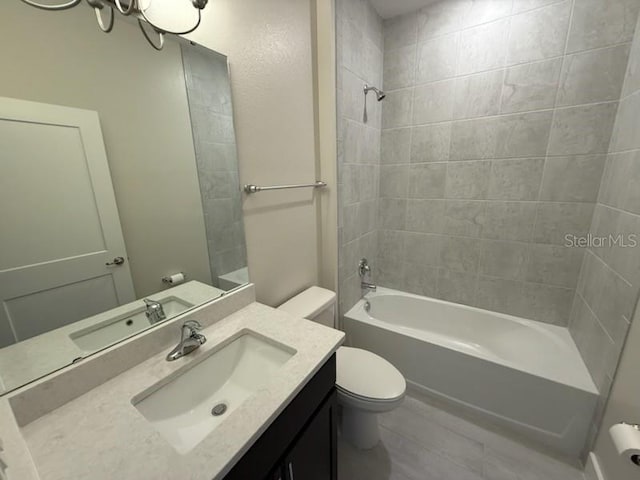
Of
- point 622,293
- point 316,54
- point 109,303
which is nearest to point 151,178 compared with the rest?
point 109,303

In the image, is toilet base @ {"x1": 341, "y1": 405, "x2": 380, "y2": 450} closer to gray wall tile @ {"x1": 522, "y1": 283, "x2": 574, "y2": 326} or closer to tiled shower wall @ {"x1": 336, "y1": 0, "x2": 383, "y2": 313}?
tiled shower wall @ {"x1": 336, "y1": 0, "x2": 383, "y2": 313}

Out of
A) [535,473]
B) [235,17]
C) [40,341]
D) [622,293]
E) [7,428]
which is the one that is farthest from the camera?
[535,473]

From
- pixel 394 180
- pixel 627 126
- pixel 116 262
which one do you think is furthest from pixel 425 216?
pixel 116 262

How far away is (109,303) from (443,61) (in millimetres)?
2335

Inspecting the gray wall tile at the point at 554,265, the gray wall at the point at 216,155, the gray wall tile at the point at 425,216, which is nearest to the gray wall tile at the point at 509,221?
the gray wall tile at the point at 554,265

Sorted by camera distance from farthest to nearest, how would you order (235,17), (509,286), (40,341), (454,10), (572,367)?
(509,286) < (454,10) < (572,367) < (235,17) < (40,341)

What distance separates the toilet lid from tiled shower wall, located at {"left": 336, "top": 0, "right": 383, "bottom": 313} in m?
0.50

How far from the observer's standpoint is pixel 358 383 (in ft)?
4.30

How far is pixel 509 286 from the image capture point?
1.90 metres

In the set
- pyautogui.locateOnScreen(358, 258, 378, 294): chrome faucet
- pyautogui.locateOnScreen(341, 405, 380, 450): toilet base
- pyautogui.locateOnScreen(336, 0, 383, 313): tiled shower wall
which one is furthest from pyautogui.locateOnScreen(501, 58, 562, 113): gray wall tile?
pyautogui.locateOnScreen(341, 405, 380, 450): toilet base

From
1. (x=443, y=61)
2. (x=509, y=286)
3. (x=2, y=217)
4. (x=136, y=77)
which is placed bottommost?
(x=509, y=286)

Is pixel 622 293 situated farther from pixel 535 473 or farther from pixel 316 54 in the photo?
pixel 316 54

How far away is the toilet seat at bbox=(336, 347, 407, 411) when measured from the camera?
4.06 feet

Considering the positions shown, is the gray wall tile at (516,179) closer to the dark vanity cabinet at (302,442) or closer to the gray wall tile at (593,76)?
the gray wall tile at (593,76)
